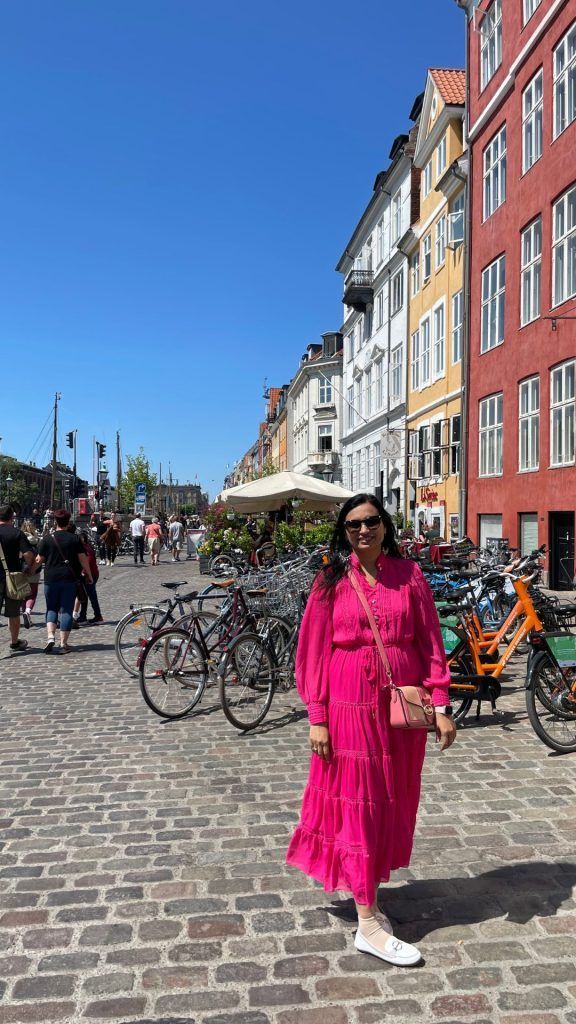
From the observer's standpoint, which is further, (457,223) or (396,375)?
(396,375)

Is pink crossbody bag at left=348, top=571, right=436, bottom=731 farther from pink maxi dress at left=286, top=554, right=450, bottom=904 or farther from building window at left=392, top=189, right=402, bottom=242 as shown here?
building window at left=392, top=189, right=402, bottom=242

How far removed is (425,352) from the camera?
31562mm

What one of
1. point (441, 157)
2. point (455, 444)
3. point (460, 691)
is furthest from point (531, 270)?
point (460, 691)

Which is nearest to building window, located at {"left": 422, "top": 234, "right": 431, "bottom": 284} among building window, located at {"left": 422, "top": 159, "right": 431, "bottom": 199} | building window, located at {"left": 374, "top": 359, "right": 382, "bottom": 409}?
building window, located at {"left": 422, "top": 159, "right": 431, "bottom": 199}

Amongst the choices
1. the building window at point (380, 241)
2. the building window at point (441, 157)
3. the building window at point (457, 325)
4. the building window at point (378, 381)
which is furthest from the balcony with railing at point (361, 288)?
the building window at point (457, 325)

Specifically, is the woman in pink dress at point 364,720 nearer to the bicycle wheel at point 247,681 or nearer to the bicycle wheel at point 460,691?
the bicycle wheel at point 247,681

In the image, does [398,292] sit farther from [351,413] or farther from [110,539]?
[110,539]

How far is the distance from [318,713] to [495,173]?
22184mm

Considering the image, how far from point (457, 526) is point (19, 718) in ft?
64.8

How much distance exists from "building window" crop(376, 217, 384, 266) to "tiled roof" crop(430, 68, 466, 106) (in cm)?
1050

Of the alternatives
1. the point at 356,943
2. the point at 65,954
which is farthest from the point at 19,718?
the point at 356,943

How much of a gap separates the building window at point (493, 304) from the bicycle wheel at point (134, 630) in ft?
50.4

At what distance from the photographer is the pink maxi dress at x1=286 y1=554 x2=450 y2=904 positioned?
3.24 meters

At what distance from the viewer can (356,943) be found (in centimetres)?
333
